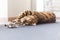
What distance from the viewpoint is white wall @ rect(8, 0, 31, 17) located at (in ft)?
9.41

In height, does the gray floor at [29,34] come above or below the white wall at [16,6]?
below

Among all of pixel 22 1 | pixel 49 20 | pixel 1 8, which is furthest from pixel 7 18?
pixel 49 20

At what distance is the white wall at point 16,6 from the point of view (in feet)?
9.41

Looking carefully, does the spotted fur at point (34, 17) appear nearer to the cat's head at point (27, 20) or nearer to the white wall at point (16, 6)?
the cat's head at point (27, 20)

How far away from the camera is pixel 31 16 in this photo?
173 cm

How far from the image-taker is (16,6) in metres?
2.94

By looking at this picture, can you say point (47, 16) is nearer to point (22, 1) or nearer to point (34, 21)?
point (34, 21)

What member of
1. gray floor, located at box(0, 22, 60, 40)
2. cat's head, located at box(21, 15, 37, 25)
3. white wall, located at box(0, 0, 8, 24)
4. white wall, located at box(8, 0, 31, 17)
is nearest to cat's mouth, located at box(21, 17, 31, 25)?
cat's head, located at box(21, 15, 37, 25)

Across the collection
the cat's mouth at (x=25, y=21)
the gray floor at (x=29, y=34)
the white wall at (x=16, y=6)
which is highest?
the white wall at (x=16, y=6)

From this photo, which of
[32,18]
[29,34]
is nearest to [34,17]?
[32,18]

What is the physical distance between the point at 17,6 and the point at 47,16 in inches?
44.5

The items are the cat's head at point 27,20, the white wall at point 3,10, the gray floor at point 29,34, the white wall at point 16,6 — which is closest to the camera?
the gray floor at point 29,34

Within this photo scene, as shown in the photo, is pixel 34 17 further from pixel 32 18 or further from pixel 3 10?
pixel 3 10

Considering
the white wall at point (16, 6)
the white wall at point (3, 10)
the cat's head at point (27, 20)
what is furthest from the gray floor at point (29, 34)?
the white wall at point (16, 6)
